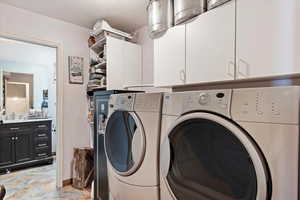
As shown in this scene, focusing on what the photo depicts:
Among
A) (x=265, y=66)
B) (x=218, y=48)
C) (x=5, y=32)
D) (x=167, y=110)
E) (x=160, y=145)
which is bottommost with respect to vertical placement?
(x=160, y=145)

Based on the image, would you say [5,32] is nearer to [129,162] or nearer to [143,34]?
→ [143,34]

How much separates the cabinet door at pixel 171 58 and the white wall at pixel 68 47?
1544mm

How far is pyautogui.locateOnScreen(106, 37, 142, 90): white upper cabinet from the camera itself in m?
2.53

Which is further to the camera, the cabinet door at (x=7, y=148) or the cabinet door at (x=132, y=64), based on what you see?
the cabinet door at (x=7, y=148)

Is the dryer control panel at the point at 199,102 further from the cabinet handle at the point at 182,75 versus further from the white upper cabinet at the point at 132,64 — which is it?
the white upper cabinet at the point at 132,64

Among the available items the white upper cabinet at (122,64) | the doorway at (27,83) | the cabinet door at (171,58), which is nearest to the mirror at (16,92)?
the doorway at (27,83)

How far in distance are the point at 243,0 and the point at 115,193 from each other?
67.1 inches

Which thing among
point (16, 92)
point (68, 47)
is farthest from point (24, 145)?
point (68, 47)

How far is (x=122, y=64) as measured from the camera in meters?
2.65

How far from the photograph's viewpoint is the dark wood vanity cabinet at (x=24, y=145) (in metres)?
3.27

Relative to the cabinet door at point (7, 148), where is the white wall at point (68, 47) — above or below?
above

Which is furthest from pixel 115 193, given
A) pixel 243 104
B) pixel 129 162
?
pixel 243 104

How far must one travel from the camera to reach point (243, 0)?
121 centimetres

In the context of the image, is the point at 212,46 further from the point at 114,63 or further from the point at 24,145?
the point at 24,145
